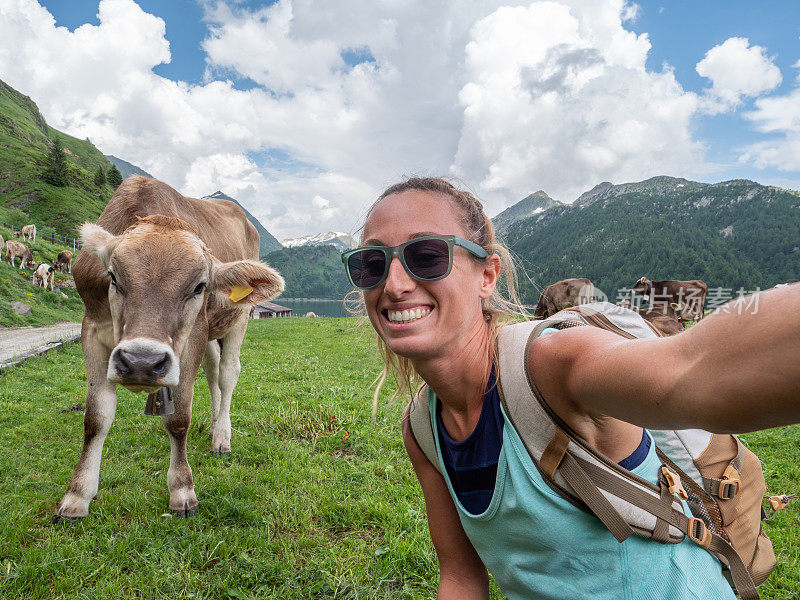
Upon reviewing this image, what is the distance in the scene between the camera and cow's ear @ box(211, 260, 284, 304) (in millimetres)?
4422

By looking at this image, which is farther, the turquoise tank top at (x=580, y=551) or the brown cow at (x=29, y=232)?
the brown cow at (x=29, y=232)

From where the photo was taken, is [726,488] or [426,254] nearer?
[726,488]

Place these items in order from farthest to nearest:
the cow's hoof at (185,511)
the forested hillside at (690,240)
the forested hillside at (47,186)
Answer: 1. the forested hillside at (690,240)
2. the forested hillside at (47,186)
3. the cow's hoof at (185,511)

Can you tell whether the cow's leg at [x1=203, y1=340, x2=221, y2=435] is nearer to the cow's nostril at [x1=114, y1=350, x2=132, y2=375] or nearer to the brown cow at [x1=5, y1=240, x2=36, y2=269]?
the cow's nostril at [x1=114, y1=350, x2=132, y2=375]

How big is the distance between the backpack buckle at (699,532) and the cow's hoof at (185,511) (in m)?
4.20

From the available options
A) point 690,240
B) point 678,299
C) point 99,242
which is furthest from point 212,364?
point 690,240

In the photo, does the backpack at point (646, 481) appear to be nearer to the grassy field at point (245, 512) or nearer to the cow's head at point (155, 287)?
the grassy field at point (245, 512)

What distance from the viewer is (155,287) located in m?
3.63

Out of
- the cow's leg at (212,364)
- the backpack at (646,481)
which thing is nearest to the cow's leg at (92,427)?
the cow's leg at (212,364)

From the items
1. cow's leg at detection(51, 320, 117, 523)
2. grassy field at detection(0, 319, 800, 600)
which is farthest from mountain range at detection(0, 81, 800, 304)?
cow's leg at detection(51, 320, 117, 523)

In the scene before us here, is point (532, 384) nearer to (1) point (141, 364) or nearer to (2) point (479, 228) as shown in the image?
(2) point (479, 228)

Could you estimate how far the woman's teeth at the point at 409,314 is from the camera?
1.78 metres

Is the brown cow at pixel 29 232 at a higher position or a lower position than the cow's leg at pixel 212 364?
higher

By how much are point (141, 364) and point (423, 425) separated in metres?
2.33
